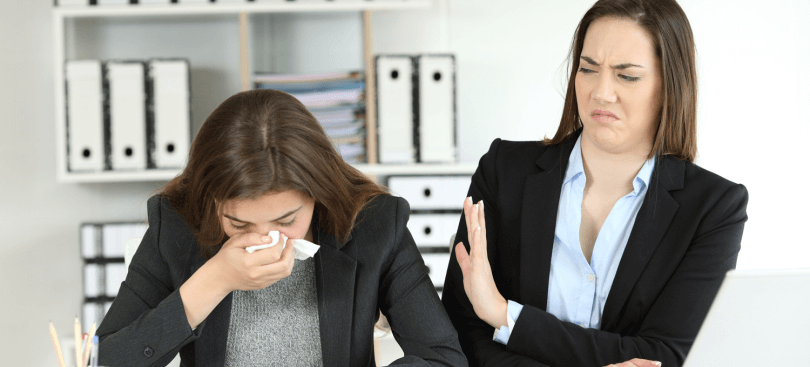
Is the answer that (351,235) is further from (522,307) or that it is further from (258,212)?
(522,307)

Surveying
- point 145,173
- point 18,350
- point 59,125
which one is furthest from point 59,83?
point 18,350

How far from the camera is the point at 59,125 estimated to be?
90.7 inches

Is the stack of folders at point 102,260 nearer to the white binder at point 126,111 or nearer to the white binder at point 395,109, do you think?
the white binder at point 126,111

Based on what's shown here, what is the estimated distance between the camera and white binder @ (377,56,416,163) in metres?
2.31

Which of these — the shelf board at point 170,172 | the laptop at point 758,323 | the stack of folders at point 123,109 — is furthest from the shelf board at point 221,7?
the laptop at point 758,323

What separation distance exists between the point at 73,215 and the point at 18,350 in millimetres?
539

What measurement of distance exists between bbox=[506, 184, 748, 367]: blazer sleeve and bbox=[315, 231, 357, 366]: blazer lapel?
0.28m

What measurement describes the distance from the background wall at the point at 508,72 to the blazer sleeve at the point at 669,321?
62.2 inches

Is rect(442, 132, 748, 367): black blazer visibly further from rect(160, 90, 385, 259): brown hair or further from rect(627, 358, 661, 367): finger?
rect(160, 90, 385, 259): brown hair

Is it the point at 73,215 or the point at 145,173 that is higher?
the point at 145,173

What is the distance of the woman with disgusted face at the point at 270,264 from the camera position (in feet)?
3.38

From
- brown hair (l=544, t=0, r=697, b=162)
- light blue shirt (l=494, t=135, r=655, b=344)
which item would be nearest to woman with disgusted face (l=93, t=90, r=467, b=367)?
light blue shirt (l=494, t=135, r=655, b=344)

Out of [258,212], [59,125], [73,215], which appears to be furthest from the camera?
[73,215]

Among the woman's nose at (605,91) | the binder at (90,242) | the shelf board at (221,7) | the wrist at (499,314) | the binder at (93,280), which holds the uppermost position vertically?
the shelf board at (221,7)
